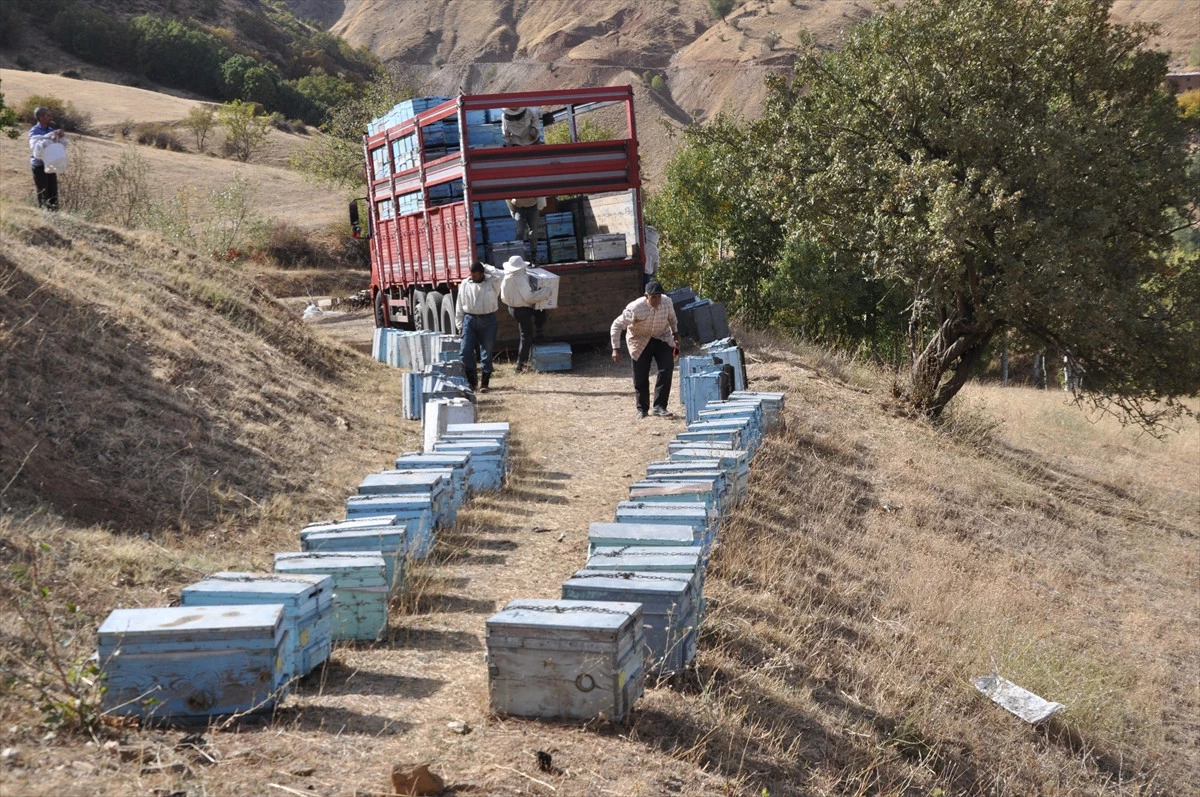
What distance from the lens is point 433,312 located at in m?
19.8

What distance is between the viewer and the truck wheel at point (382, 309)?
24.3 m

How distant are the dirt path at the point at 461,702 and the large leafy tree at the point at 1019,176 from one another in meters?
7.27

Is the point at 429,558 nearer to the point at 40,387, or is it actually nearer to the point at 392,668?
the point at 392,668

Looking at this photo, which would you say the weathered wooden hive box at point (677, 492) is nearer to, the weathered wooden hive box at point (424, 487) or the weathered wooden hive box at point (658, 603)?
the weathered wooden hive box at point (424, 487)

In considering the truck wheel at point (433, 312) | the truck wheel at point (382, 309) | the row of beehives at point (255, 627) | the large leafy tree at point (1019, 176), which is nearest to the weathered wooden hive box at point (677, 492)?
the row of beehives at point (255, 627)

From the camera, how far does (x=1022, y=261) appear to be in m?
A: 15.5

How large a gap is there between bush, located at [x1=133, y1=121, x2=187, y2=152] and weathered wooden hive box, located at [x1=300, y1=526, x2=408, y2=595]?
54925 mm

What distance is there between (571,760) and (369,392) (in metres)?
11.5

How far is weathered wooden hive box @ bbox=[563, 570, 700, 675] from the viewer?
5.98 meters

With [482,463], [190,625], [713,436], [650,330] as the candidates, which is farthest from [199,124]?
[190,625]

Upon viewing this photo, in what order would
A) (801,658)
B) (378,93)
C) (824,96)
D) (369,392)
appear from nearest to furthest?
(801,658) → (369,392) → (824,96) → (378,93)

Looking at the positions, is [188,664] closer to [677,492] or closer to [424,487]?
[424,487]

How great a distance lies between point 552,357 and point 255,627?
509 inches

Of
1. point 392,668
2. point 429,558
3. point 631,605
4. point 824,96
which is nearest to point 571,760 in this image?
point 631,605
